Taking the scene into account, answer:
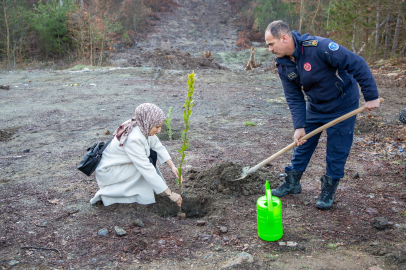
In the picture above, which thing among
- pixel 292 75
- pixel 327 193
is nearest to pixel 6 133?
pixel 292 75

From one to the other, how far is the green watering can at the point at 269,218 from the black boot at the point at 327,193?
0.77m

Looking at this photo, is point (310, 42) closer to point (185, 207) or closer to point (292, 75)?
point (292, 75)

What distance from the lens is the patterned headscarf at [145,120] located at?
2787 millimetres

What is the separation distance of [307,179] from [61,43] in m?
23.9

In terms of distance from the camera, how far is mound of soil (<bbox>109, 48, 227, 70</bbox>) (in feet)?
61.0

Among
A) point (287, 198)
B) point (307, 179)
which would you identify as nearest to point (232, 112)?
point (307, 179)

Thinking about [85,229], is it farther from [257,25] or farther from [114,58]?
[257,25]

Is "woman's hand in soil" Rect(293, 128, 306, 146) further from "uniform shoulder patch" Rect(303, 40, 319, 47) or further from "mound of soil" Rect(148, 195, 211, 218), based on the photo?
"mound of soil" Rect(148, 195, 211, 218)

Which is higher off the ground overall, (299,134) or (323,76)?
(323,76)

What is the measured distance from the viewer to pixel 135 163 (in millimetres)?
2857

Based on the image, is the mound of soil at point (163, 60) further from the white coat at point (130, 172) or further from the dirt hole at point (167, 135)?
the white coat at point (130, 172)

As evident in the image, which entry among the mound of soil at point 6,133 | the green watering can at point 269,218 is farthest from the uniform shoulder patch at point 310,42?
the mound of soil at point 6,133

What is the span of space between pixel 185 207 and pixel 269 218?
118cm

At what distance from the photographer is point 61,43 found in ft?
76.0
